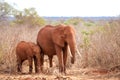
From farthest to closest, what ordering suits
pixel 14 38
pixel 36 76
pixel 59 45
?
1. pixel 14 38
2. pixel 59 45
3. pixel 36 76

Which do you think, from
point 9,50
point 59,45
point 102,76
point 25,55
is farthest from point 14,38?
point 102,76

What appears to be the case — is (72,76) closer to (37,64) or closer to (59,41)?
(59,41)

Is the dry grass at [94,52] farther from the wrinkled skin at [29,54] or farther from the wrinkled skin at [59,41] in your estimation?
the wrinkled skin at [59,41]

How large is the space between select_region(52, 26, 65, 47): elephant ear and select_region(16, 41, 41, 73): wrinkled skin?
715 millimetres

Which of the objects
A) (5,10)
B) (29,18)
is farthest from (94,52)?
(29,18)

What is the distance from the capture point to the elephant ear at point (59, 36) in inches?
460

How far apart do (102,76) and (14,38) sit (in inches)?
169

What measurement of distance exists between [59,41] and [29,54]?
3.69 ft

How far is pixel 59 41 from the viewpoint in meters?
11.7

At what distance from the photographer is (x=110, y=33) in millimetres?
13242

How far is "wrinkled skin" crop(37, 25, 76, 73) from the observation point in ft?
37.1

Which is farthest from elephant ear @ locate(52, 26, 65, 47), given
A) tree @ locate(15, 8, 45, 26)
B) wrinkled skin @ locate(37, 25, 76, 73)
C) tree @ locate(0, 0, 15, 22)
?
tree @ locate(15, 8, 45, 26)

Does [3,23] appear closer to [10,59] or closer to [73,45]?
[10,59]

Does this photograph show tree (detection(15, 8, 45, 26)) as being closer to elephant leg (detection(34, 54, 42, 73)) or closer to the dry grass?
the dry grass
